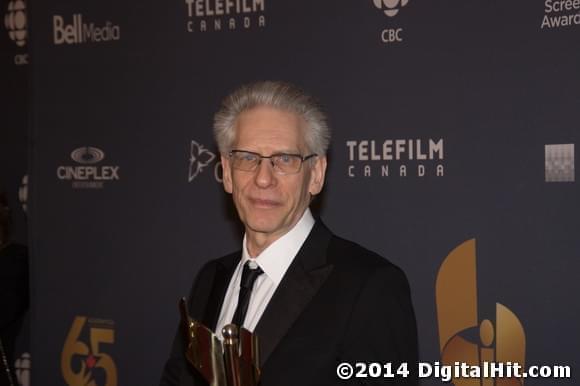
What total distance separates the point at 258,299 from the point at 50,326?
1.85m

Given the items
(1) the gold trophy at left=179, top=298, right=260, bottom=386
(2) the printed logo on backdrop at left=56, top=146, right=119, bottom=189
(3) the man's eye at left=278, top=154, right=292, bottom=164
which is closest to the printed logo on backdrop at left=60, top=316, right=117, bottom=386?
(2) the printed logo on backdrop at left=56, top=146, right=119, bottom=189

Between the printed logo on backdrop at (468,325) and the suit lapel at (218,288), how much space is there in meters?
0.83

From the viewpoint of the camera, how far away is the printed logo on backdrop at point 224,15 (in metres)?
2.66

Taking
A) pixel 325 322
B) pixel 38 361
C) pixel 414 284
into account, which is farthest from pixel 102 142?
pixel 325 322

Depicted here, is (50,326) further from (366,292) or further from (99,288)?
(366,292)

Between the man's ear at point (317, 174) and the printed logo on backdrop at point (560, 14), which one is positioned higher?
the printed logo on backdrop at point (560, 14)

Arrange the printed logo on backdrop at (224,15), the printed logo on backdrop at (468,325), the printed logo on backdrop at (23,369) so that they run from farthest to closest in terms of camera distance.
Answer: the printed logo on backdrop at (23,369)
the printed logo on backdrop at (224,15)
the printed logo on backdrop at (468,325)

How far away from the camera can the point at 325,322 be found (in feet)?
4.96

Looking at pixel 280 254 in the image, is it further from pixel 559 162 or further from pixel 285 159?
pixel 559 162

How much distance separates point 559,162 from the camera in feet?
7.14

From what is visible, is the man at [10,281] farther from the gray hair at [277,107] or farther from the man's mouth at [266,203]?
the man's mouth at [266,203]

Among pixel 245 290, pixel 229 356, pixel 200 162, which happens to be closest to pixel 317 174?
pixel 245 290

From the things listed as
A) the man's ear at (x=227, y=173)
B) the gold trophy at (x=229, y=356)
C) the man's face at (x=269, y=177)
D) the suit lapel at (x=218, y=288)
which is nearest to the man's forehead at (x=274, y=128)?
the man's face at (x=269, y=177)

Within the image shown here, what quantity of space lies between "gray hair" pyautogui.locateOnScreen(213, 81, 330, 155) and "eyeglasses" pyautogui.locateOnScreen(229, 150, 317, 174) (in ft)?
0.17
